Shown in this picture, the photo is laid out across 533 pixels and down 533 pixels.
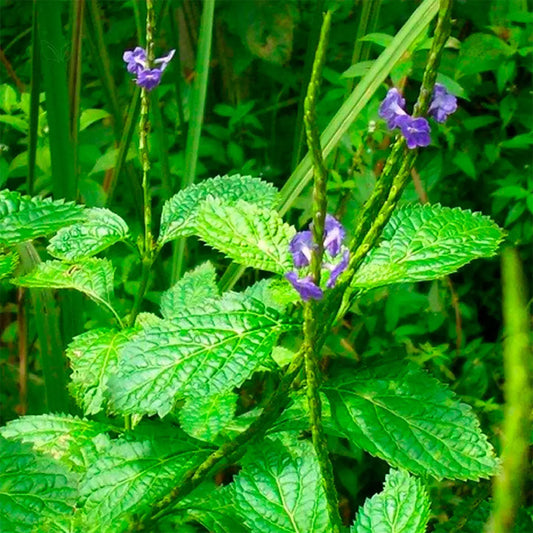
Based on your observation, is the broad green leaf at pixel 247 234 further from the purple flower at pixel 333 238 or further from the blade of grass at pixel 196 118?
the blade of grass at pixel 196 118

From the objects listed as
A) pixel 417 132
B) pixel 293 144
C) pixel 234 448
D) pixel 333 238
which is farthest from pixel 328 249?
pixel 293 144

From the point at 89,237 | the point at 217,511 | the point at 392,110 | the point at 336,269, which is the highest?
the point at 392,110

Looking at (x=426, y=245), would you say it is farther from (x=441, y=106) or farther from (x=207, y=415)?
(x=207, y=415)

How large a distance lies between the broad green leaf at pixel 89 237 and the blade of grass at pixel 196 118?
13.6 inches

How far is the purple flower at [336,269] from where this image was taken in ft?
2.19

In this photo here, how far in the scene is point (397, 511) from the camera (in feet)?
2.44

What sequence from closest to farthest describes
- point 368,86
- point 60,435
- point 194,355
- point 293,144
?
1. point 194,355
2. point 60,435
3. point 368,86
4. point 293,144

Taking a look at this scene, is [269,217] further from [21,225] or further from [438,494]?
[438,494]

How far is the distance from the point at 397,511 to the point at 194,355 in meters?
0.22

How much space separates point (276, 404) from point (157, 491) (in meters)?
0.14

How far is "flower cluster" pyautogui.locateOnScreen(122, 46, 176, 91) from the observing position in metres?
0.99

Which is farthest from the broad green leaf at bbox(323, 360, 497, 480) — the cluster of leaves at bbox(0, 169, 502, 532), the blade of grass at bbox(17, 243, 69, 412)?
the blade of grass at bbox(17, 243, 69, 412)

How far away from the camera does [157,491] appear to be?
817 mm

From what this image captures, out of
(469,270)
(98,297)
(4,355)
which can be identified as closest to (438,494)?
(469,270)
